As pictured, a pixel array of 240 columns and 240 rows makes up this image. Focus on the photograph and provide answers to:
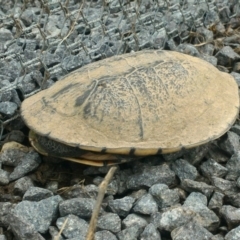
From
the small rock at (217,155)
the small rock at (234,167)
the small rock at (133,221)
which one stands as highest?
the small rock at (133,221)

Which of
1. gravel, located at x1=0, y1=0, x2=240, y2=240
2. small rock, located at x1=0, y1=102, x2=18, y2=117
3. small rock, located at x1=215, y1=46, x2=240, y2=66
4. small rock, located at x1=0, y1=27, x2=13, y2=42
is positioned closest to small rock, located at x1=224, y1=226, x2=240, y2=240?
gravel, located at x1=0, y1=0, x2=240, y2=240

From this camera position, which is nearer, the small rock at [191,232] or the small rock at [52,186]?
the small rock at [191,232]

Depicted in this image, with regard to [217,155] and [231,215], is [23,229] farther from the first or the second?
[217,155]

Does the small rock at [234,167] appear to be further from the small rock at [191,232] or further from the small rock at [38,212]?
the small rock at [38,212]

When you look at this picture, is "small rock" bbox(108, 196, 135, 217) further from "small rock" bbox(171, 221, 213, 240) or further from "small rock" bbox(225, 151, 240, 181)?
"small rock" bbox(225, 151, 240, 181)

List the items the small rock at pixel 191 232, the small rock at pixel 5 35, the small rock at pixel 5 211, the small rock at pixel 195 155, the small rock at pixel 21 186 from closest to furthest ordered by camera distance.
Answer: the small rock at pixel 191 232, the small rock at pixel 5 211, the small rock at pixel 21 186, the small rock at pixel 195 155, the small rock at pixel 5 35

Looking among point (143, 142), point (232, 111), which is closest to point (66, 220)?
point (143, 142)

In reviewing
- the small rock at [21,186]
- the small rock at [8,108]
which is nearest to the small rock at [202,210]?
the small rock at [21,186]

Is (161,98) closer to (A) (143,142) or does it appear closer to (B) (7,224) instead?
(A) (143,142)
